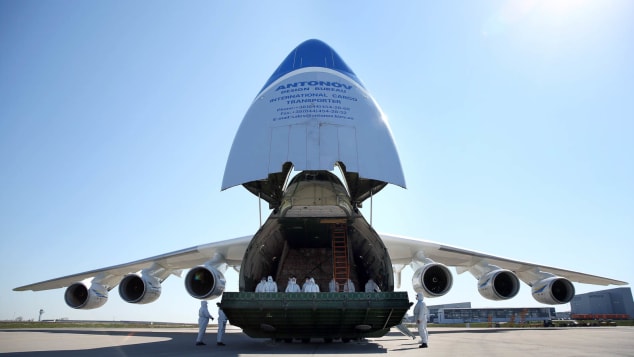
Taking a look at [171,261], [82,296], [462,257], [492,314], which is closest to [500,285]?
[462,257]

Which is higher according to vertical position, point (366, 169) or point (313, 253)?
point (366, 169)

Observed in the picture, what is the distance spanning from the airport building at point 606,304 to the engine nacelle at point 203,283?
107 feet

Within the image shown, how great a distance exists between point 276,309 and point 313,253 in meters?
5.96

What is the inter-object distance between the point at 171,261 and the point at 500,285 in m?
9.49

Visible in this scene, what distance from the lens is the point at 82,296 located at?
11.3m

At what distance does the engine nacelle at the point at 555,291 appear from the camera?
34.5 feet

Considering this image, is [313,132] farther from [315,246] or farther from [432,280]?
[315,246]

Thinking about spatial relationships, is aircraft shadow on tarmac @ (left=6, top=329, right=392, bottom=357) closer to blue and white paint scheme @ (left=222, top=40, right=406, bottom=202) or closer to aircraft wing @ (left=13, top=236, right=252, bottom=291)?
blue and white paint scheme @ (left=222, top=40, right=406, bottom=202)

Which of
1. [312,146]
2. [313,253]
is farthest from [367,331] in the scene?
[313,253]

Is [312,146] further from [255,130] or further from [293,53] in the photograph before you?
[293,53]

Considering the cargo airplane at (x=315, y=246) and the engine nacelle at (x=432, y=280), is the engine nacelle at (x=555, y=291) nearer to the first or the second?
the cargo airplane at (x=315, y=246)

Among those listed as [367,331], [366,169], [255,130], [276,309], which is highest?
[255,130]

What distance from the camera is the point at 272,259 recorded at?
439 inches

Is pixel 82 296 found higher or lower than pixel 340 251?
lower
